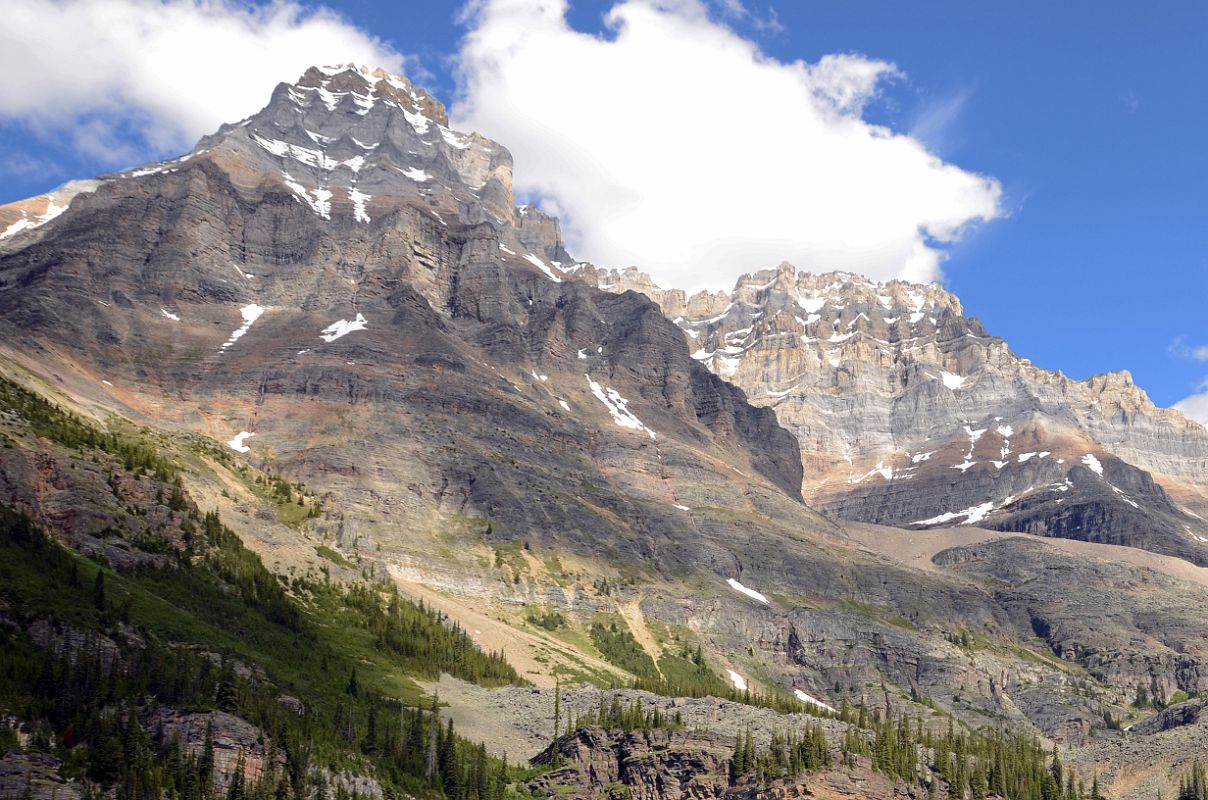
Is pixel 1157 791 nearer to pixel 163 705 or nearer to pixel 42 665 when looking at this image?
pixel 163 705

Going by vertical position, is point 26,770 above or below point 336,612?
below

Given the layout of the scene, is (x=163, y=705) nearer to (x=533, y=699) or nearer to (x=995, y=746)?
(x=533, y=699)

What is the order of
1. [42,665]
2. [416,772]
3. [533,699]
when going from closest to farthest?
[42,665] → [416,772] → [533,699]

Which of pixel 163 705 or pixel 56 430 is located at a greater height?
pixel 56 430

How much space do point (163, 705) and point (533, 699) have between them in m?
67.7

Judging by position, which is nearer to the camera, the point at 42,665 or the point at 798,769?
the point at 42,665

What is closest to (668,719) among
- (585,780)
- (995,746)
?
(585,780)

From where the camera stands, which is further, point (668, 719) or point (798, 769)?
point (668, 719)

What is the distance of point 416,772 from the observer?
5635 inches

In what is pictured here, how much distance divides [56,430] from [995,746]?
141725mm

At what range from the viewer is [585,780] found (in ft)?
497

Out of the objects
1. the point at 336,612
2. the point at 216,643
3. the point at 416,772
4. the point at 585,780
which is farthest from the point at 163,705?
the point at 336,612

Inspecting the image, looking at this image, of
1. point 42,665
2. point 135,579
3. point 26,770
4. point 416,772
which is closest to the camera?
point 26,770

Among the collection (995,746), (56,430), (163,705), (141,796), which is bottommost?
(141,796)
